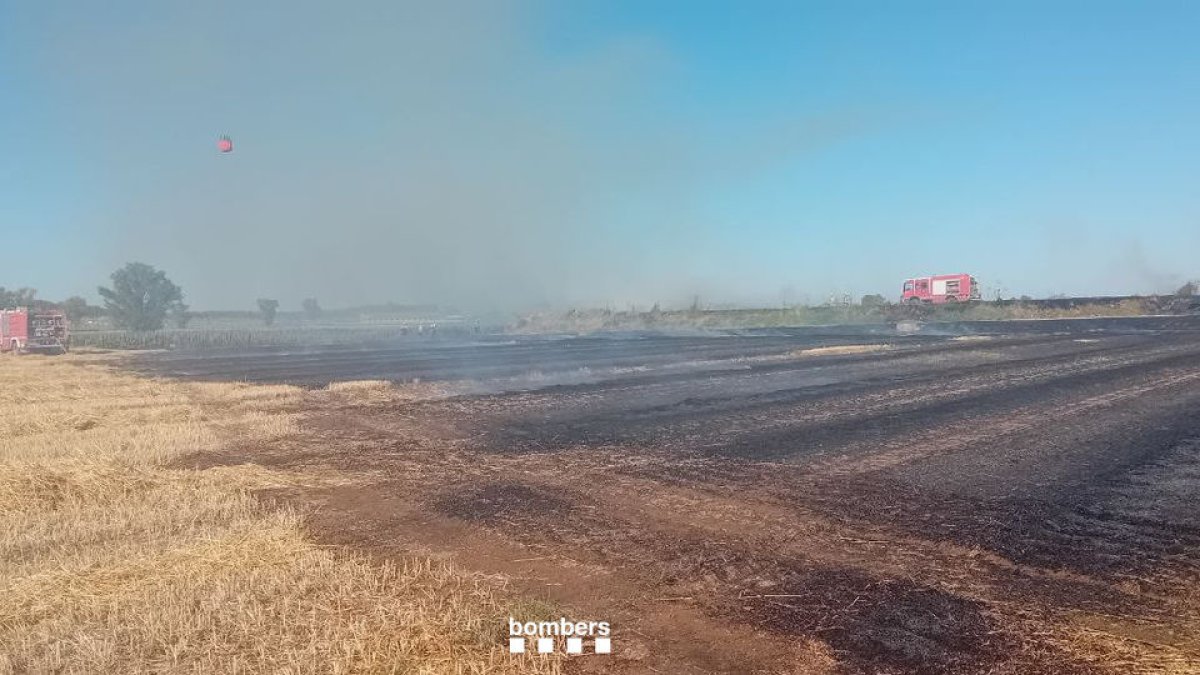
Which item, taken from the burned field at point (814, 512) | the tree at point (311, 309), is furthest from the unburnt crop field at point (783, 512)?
the tree at point (311, 309)

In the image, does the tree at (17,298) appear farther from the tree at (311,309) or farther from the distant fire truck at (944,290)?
the distant fire truck at (944,290)

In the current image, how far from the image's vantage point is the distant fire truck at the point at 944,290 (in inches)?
2416

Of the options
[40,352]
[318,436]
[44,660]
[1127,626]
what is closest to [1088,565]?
[1127,626]

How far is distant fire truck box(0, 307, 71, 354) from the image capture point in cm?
3809

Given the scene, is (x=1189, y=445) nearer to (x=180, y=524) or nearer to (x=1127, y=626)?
(x=1127, y=626)

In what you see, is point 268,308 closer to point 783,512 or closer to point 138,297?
point 138,297

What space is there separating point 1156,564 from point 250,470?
9810 mm

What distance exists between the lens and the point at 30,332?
38.6 m

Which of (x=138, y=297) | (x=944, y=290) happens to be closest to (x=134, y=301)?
(x=138, y=297)

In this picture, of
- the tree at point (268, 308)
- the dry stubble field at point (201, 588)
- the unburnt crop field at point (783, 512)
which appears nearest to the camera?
the dry stubble field at point (201, 588)

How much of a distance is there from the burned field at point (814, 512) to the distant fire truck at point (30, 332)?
33930 millimetres

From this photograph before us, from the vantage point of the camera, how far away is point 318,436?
40.4 ft

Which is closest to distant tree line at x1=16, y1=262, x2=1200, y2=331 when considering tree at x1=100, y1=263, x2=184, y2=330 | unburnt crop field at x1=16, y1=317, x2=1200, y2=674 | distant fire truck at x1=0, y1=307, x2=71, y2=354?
tree at x1=100, y1=263, x2=184, y2=330

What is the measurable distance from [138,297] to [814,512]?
77826 mm
